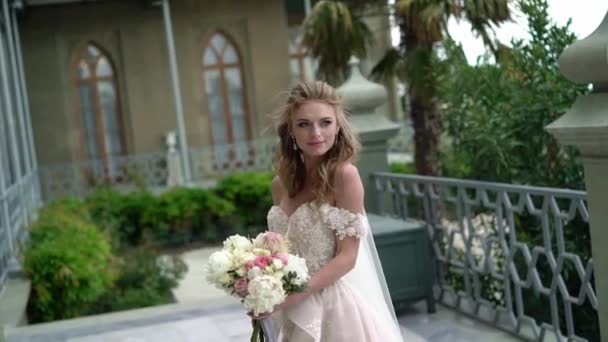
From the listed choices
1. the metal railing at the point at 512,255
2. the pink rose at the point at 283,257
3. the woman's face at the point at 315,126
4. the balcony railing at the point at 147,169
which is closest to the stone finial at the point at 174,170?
the balcony railing at the point at 147,169

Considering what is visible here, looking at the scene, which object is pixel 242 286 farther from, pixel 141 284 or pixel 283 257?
pixel 141 284

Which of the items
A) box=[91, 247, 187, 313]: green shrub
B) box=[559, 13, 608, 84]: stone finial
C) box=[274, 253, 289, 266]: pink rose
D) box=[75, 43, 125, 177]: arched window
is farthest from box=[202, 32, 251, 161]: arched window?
box=[274, 253, 289, 266]: pink rose

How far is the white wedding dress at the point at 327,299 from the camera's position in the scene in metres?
2.90

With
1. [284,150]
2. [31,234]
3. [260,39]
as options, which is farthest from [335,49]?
[260,39]

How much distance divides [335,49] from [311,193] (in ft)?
22.8

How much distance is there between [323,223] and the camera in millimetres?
2941

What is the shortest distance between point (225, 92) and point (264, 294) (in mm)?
15553

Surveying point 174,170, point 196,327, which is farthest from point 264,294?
point 174,170

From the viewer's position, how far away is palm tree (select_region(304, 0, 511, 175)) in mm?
8601

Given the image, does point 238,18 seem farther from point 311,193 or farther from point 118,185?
point 311,193

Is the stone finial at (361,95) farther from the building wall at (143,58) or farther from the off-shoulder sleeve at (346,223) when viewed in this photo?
the building wall at (143,58)

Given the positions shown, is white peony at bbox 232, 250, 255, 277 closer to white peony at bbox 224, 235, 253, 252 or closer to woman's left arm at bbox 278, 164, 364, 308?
white peony at bbox 224, 235, 253, 252

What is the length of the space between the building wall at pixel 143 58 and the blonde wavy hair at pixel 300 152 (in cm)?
1443

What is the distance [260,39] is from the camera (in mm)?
17812
